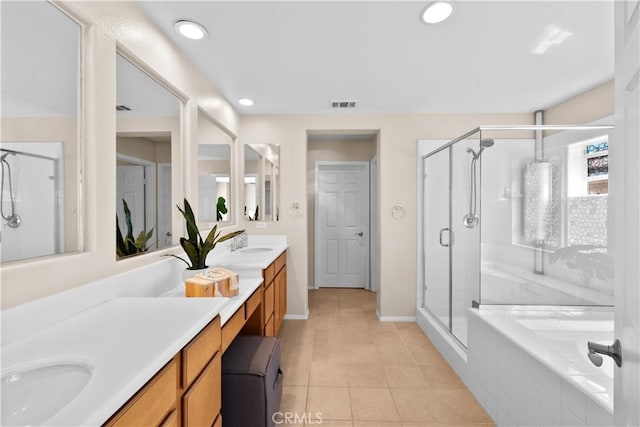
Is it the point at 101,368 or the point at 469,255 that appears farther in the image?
the point at 469,255

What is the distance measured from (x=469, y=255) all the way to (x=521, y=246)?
58cm

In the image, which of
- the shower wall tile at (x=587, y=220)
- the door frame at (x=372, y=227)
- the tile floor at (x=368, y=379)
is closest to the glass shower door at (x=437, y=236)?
the tile floor at (x=368, y=379)

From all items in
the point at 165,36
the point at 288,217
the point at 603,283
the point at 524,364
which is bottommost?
the point at 524,364

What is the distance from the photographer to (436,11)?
5.27 feet

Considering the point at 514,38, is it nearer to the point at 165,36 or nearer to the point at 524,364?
the point at 524,364

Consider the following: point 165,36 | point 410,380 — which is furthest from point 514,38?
point 410,380


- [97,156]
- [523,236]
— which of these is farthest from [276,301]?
[523,236]

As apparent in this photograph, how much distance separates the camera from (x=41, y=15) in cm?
105

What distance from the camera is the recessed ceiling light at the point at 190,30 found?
67.6 inches

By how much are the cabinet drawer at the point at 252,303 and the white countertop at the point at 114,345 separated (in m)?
0.54

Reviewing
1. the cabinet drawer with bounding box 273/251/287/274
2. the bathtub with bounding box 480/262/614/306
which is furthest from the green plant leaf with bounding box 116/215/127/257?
the bathtub with bounding box 480/262/614/306

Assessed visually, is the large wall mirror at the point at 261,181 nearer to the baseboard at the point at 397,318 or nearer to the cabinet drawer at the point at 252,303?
the cabinet drawer at the point at 252,303
